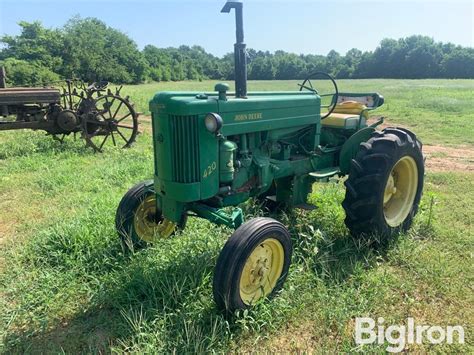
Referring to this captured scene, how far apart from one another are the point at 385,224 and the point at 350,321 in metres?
1.27

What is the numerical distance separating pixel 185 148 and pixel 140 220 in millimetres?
1242

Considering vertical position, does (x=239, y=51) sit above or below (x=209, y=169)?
above

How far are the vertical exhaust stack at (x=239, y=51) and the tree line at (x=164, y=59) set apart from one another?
3707 cm

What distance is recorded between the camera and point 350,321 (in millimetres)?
2881

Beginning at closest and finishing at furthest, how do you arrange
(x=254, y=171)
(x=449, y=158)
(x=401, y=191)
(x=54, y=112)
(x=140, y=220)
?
(x=254, y=171), (x=140, y=220), (x=401, y=191), (x=449, y=158), (x=54, y=112)

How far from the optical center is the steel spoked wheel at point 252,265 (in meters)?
2.63

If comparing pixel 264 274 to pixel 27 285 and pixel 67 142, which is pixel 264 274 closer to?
pixel 27 285

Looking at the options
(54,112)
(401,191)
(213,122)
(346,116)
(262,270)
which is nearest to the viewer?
(213,122)

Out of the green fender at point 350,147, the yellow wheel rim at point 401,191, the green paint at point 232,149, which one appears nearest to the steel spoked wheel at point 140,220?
the green paint at point 232,149

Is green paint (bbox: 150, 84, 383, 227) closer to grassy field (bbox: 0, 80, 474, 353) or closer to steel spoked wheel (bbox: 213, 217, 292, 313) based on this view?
steel spoked wheel (bbox: 213, 217, 292, 313)

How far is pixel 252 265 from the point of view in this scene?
2.84 meters

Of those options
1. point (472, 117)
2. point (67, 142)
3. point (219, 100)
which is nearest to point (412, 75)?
point (472, 117)

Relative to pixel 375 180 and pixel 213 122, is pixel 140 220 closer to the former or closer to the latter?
pixel 213 122

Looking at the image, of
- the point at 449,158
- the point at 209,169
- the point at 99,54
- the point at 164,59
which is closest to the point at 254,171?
the point at 209,169
